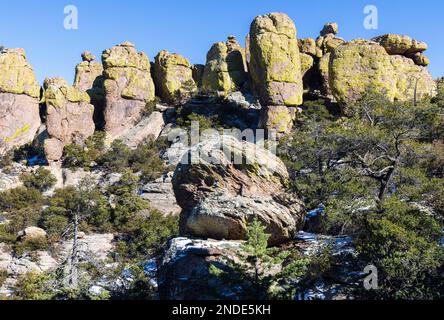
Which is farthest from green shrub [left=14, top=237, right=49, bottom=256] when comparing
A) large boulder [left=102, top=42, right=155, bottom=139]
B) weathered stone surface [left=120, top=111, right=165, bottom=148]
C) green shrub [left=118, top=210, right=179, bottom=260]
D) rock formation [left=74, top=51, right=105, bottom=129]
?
rock formation [left=74, top=51, right=105, bottom=129]

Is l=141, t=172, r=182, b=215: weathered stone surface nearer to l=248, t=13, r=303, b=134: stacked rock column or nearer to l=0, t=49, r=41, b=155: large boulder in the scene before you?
l=248, t=13, r=303, b=134: stacked rock column

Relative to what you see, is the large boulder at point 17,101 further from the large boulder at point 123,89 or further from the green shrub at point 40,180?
the large boulder at point 123,89

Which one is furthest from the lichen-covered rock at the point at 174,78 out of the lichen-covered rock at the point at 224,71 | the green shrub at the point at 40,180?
the green shrub at the point at 40,180

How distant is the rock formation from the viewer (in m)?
40.6

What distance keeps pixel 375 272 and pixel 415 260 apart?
84cm

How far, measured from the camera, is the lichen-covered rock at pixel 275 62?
33531 millimetres

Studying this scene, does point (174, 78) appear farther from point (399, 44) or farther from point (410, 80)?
point (410, 80)

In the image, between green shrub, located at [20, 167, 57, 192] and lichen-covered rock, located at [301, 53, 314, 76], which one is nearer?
green shrub, located at [20, 167, 57, 192]

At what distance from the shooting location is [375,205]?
1091 centimetres

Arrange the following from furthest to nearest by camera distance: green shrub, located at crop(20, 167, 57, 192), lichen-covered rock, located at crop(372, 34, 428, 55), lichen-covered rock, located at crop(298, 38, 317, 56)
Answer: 1. lichen-covered rock, located at crop(298, 38, 317, 56)
2. lichen-covered rock, located at crop(372, 34, 428, 55)
3. green shrub, located at crop(20, 167, 57, 192)

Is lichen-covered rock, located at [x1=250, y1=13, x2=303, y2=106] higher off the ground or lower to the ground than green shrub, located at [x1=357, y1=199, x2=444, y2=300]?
higher

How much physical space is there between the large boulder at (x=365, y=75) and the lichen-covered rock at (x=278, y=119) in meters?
3.94

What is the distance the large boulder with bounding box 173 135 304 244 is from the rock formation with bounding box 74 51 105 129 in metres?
30.0
